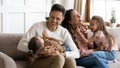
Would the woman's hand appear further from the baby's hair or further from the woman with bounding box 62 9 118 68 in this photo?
the woman with bounding box 62 9 118 68

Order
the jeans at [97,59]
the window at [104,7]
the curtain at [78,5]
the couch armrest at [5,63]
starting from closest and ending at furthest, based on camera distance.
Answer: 1. the couch armrest at [5,63]
2. the jeans at [97,59]
3. the curtain at [78,5]
4. the window at [104,7]

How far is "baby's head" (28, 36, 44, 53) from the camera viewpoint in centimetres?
250

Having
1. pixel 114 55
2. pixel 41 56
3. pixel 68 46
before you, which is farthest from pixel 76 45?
pixel 41 56

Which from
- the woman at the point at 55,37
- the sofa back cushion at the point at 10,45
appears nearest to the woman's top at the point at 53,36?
the woman at the point at 55,37

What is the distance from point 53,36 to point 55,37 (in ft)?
0.08

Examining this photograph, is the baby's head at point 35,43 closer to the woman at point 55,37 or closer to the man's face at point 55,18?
the woman at point 55,37

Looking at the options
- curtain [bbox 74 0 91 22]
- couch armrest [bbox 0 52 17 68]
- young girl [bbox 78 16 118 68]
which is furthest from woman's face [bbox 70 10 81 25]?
curtain [bbox 74 0 91 22]

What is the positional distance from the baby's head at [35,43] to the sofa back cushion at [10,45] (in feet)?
1.26

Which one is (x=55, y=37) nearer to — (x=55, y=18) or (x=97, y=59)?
(x=55, y=18)

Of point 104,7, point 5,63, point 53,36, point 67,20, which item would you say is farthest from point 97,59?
point 104,7

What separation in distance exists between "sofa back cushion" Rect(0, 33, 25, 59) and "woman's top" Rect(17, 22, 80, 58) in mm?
218

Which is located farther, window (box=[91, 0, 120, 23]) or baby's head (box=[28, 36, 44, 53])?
window (box=[91, 0, 120, 23])

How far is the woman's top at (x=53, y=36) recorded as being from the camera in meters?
2.66

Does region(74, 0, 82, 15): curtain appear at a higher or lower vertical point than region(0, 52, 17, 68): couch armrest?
higher
